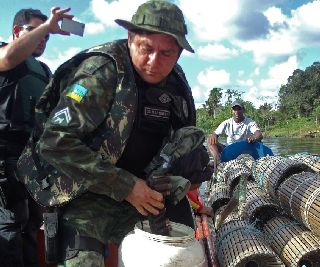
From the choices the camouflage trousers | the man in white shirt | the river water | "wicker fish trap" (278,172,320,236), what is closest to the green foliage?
the river water

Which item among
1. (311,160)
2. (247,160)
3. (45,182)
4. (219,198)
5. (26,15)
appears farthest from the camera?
(247,160)

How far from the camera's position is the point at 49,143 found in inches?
93.0

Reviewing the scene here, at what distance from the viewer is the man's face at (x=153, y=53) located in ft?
8.34

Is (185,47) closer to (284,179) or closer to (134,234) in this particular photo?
(134,234)

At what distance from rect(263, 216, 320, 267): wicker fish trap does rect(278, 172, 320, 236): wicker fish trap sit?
0.15 m

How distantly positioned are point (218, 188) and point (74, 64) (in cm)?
587

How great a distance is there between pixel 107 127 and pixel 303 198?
2.56 meters

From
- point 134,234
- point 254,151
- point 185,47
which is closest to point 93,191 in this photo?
point 134,234

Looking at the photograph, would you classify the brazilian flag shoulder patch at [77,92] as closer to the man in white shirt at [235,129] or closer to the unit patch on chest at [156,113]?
the unit patch on chest at [156,113]

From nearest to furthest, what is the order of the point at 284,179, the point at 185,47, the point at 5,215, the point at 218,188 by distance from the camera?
1. the point at 185,47
2. the point at 5,215
3. the point at 284,179
4. the point at 218,188

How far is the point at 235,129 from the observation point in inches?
428

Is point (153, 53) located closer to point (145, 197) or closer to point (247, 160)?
point (145, 197)

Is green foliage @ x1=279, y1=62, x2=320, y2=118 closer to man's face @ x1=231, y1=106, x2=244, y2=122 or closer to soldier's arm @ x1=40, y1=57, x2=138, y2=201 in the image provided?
man's face @ x1=231, y1=106, x2=244, y2=122

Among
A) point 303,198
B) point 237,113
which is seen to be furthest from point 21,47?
point 237,113
